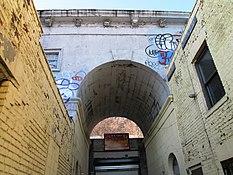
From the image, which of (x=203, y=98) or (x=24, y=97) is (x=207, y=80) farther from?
(x=24, y=97)

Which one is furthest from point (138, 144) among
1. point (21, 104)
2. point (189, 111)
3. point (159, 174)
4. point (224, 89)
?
point (21, 104)

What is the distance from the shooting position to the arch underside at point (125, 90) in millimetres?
10367

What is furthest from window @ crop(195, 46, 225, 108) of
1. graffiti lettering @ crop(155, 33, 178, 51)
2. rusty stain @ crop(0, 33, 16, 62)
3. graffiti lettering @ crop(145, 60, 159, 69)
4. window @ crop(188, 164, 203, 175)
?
graffiti lettering @ crop(155, 33, 178, 51)

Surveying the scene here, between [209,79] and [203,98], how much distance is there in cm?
52

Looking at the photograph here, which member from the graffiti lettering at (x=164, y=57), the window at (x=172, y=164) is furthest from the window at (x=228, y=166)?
the graffiti lettering at (x=164, y=57)

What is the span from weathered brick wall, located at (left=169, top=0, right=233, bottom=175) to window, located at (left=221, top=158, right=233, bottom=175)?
10cm

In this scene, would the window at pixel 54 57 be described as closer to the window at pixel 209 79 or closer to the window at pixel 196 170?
the window at pixel 209 79

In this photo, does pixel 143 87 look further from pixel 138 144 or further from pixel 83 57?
pixel 138 144

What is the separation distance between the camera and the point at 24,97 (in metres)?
3.32

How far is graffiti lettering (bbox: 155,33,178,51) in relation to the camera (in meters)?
10.8

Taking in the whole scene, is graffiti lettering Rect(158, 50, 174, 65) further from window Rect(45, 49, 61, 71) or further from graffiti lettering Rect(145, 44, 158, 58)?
window Rect(45, 49, 61, 71)

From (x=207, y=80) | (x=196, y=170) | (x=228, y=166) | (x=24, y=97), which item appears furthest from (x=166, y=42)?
(x=24, y=97)

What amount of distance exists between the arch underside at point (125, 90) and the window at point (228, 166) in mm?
4904

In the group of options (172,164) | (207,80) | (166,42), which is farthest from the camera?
(166,42)
